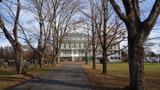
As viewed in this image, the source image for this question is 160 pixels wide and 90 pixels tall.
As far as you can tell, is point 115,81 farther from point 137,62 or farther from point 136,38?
point 136,38

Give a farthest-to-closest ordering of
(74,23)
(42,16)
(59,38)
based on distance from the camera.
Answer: (59,38)
(74,23)
(42,16)

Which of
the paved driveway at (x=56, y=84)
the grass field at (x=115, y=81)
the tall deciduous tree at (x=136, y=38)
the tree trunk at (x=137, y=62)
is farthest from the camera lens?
the grass field at (x=115, y=81)

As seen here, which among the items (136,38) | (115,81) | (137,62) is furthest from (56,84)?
(136,38)

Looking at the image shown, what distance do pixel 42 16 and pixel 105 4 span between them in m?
17.0

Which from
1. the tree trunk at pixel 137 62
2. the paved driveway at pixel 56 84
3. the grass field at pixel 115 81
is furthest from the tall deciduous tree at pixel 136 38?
the paved driveway at pixel 56 84

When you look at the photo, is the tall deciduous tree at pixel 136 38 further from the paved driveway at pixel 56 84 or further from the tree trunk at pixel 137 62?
the paved driveway at pixel 56 84

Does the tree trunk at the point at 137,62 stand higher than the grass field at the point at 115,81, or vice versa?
the tree trunk at the point at 137,62

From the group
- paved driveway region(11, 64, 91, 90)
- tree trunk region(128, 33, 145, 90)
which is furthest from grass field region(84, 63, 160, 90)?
tree trunk region(128, 33, 145, 90)

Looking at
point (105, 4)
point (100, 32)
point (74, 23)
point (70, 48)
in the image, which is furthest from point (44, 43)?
point (70, 48)

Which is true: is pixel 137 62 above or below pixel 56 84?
above

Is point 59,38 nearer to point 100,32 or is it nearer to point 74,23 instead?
point 74,23

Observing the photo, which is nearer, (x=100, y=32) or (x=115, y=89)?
(x=115, y=89)

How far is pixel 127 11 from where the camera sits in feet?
59.6

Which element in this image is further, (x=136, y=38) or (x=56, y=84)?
(x=56, y=84)
